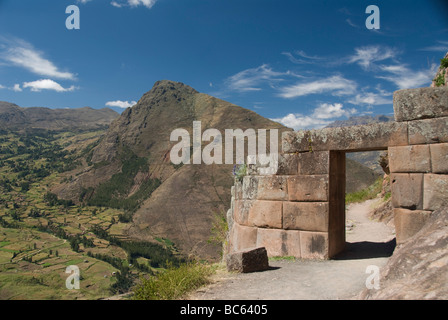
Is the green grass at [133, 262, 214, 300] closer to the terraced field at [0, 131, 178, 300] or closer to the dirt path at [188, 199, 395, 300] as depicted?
the dirt path at [188, 199, 395, 300]

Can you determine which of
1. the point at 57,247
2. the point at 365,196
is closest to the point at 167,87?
the point at 57,247

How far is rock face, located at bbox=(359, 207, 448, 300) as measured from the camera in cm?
351

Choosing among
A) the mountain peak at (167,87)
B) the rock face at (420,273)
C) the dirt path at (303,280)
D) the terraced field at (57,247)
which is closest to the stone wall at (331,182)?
the dirt path at (303,280)

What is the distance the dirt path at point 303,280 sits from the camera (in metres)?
Answer: 5.06

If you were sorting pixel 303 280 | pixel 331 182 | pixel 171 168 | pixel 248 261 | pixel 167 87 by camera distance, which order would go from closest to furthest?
pixel 303 280, pixel 248 261, pixel 331 182, pixel 171 168, pixel 167 87

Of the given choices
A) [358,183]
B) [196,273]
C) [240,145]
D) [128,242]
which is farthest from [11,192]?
[196,273]

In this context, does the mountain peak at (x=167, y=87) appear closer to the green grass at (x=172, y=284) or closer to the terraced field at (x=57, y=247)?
the terraced field at (x=57, y=247)

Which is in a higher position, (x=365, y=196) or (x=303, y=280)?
(x=365, y=196)

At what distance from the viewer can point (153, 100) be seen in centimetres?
18150

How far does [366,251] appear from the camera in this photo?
827 centimetres

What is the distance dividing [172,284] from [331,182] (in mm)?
4511

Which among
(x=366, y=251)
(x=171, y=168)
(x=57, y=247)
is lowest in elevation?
(x=57, y=247)

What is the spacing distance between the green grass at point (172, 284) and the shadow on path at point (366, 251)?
3.69 m

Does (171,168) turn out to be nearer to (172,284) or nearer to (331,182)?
(331,182)
